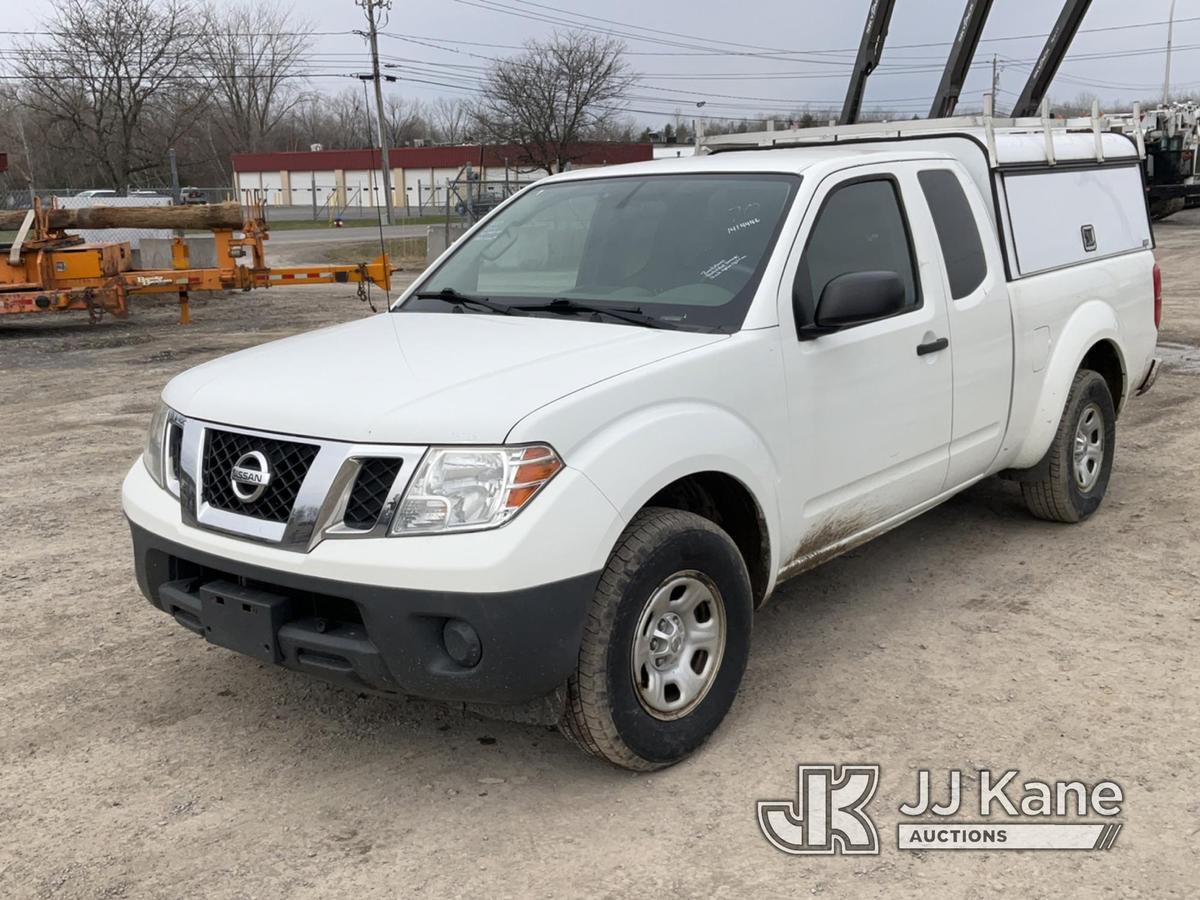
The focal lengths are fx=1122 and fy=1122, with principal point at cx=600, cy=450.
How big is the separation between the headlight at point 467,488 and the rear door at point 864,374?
3.95 ft

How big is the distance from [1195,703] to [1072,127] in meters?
3.65

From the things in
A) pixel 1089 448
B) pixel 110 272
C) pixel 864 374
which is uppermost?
pixel 110 272

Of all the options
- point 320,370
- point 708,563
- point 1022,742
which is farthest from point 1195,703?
point 320,370

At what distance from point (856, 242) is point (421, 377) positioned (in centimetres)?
189

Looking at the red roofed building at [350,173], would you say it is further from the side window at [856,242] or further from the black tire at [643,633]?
the black tire at [643,633]

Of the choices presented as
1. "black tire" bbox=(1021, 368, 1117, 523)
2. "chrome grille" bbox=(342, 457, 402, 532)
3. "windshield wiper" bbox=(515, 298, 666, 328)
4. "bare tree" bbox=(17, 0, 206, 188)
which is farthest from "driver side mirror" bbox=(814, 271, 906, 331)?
"bare tree" bbox=(17, 0, 206, 188)

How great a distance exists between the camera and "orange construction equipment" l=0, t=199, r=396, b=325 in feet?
44.2

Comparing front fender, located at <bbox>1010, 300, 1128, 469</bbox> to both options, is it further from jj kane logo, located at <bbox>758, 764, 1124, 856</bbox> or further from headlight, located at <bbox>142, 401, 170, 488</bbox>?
headlight, located at <bbox>142, 401, 170, 488</bbox>

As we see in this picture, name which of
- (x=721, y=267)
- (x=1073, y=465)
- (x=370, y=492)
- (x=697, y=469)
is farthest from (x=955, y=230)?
(x=370, y=492)

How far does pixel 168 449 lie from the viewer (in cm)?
362

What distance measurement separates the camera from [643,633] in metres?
3.30

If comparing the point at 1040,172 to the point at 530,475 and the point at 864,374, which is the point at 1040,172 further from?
the point at 530,475

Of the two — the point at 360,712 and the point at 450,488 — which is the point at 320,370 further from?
the point at 360,712

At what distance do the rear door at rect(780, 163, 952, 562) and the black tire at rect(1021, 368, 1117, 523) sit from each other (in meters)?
1.21
